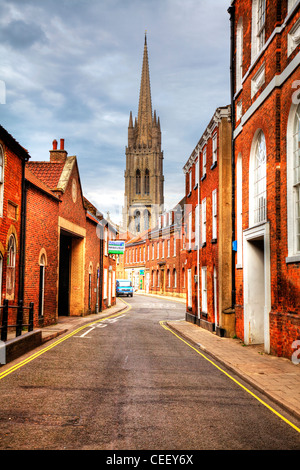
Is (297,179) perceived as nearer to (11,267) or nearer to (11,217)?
(11,217)

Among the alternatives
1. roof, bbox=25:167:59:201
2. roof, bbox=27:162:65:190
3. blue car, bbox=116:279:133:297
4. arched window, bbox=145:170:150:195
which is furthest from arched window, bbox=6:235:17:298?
arched window, bbox=145:170:150:195

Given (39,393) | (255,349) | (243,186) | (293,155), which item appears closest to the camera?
(39,393)

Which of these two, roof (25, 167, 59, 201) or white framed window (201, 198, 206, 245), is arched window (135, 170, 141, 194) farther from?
roof (25, 167, 59, 201)

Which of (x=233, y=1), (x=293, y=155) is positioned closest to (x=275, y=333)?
(x=293, y=155)

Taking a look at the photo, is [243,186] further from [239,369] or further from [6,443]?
[6,443]

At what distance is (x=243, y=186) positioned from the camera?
50.2ft

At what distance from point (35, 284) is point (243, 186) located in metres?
8.69

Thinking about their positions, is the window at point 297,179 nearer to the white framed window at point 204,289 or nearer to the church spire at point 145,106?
the white framed window at point 204,289

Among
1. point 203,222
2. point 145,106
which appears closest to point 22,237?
point 203,222

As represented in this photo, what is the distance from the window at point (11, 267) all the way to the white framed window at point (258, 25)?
9894 millimetres

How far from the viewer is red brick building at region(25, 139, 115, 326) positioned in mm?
17141

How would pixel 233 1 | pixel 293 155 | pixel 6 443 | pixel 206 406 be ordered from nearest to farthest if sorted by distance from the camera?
pixel 6 443, pixel 206 406, pixel 293 155, pixel 233 1

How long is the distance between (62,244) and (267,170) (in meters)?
16.2

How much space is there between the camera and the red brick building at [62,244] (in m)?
17.1
